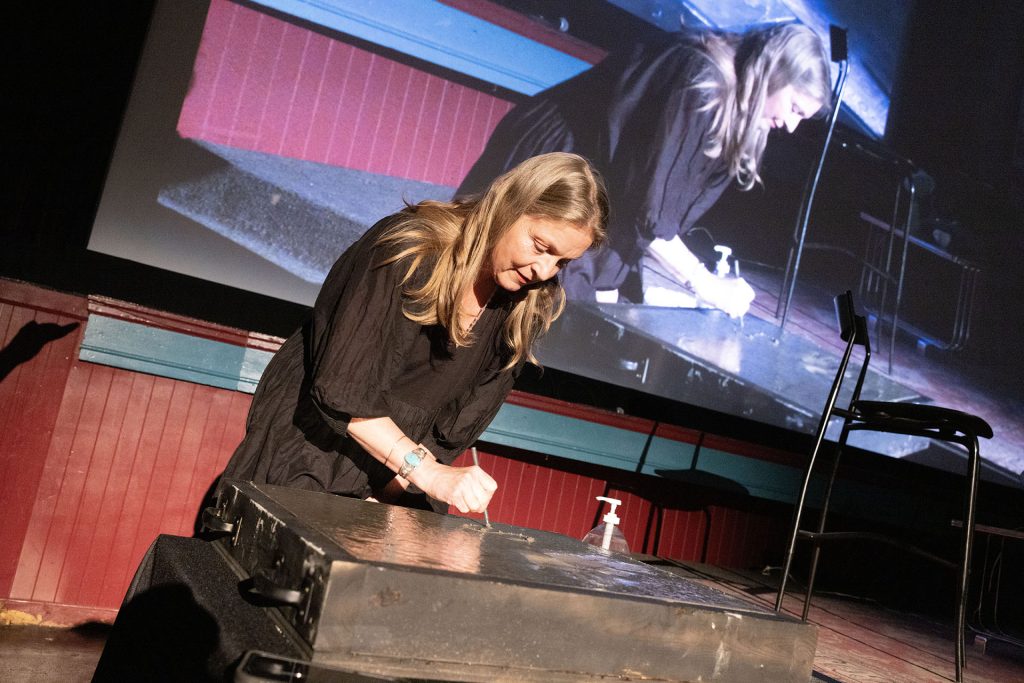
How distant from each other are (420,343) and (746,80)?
3016 mm

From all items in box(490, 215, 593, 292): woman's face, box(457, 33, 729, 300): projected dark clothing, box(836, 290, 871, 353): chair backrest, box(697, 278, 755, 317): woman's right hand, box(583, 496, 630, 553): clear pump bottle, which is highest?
box(457, 33, 729, 300): projected dark clothing

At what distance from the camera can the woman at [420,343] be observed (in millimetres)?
1424

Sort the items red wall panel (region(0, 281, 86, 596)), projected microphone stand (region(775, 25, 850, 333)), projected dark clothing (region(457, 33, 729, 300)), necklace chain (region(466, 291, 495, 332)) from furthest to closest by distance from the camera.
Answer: projected microphone stand (region(775, 25, 850, 333)) → projected dark clothing (region(457, 33, 729, 300)) → red wall panel (region(0, 281, 86, 596)) → necklace chain (region(466, 291, 495, 332))

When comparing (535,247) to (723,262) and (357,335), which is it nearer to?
(357,335)

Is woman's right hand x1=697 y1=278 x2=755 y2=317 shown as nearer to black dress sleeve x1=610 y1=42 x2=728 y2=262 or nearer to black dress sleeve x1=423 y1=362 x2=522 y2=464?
black dress sleeve x1=610 y1=42 x2=728 y2=262

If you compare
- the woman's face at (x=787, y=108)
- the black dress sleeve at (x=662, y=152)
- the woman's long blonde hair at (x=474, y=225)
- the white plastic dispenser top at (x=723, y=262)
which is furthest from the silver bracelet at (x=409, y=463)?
the woman's face at (x=787, y=108)

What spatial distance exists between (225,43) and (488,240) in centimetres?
199

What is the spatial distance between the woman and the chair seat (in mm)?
956

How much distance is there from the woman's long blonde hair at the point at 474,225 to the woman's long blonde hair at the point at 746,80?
2.54 metres

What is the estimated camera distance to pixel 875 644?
251 centimetres

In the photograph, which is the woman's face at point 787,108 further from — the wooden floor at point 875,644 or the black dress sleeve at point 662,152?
the wooden floor at point 875,644

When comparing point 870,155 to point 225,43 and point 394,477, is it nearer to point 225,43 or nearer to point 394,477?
point 225,43

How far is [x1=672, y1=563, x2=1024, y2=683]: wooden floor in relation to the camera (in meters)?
2.06

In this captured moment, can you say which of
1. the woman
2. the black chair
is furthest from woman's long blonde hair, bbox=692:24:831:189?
the woman
